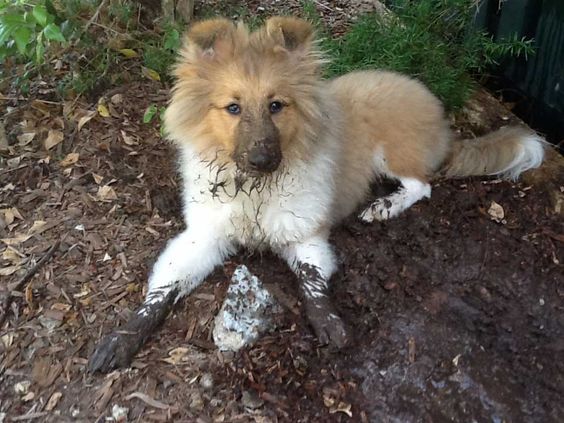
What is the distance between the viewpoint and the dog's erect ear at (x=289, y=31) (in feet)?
11.6

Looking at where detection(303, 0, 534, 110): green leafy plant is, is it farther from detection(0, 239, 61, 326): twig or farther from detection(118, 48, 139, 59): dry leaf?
detection(0, 239, 61, 326): twig

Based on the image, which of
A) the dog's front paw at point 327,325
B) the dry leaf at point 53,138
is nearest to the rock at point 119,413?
the dog's front paw at point 327,325

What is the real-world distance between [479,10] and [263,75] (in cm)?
305

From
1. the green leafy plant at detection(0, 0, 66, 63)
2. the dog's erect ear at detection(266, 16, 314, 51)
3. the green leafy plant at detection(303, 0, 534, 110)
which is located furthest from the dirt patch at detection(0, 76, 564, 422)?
the dog's erect ear at detection(266, 16, 314, 51)

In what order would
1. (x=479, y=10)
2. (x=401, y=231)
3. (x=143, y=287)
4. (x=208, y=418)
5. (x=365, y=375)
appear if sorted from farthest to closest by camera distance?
(x=479, y=10)
(x=401, y=231)
(x=143, y=287)
(x=365, y=375)
(x=208, y=418)

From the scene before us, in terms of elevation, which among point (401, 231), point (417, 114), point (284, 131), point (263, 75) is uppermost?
point (263, 75)

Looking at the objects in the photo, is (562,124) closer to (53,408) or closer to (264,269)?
(264,269)

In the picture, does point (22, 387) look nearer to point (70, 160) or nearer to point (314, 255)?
point (314, 255)

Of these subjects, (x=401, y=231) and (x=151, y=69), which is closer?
(x=401, y=231)

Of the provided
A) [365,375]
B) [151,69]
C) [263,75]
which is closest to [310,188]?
[263,75]

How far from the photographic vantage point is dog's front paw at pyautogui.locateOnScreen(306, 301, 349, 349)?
141 inches

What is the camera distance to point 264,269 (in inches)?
163

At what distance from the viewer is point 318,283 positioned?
12.7ft

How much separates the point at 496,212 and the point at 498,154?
1.47ft
